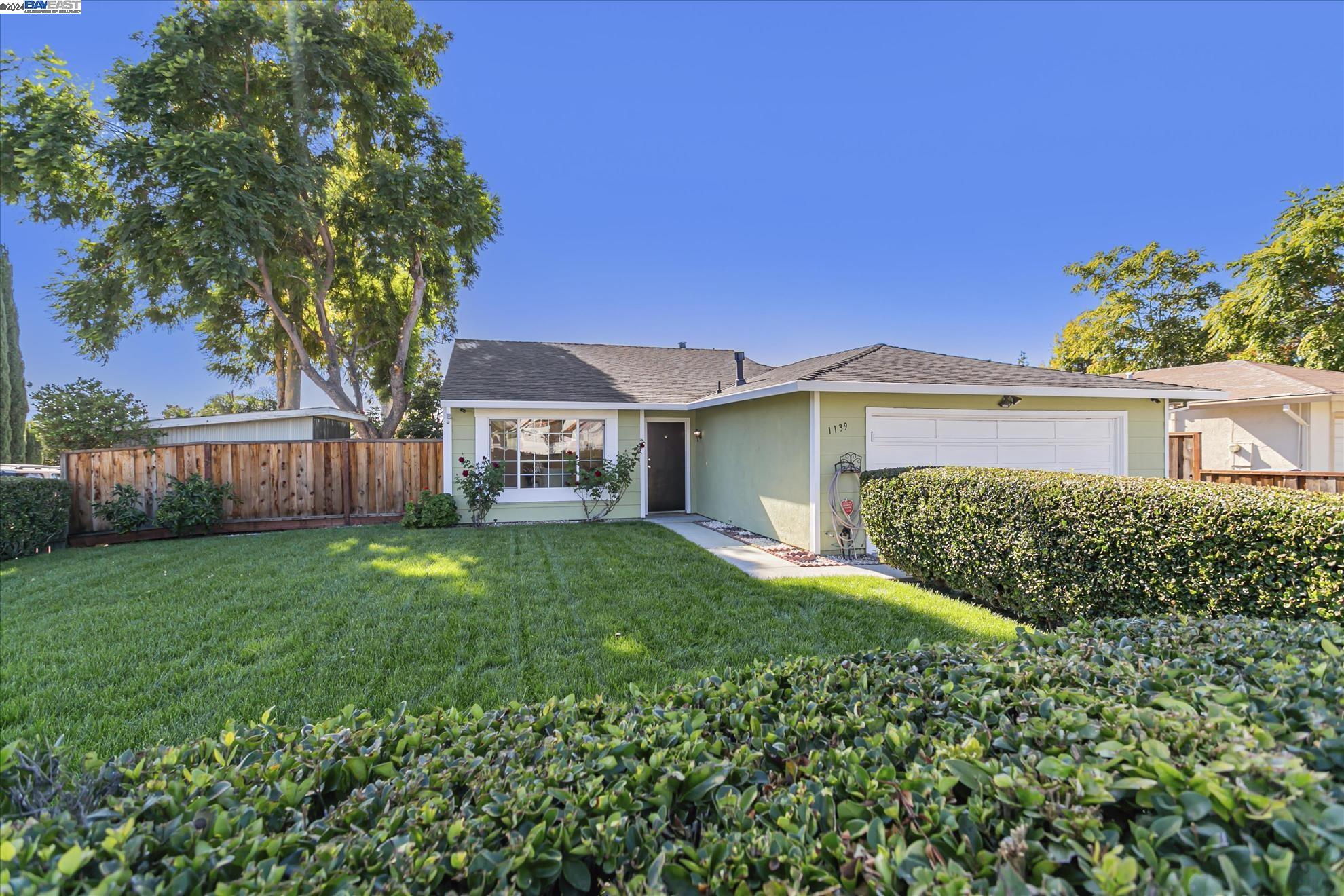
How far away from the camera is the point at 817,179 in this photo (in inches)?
483

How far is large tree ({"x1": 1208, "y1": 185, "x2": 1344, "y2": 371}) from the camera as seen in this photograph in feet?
48.2

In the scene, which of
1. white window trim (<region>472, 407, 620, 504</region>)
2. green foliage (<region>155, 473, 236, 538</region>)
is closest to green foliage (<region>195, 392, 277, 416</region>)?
green foliage (<region>155, 473, 236, 538</region>)

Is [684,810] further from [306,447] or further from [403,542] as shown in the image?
[306,447]

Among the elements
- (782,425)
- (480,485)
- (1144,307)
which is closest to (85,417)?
(480,485)

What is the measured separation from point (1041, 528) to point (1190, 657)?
10.8ft

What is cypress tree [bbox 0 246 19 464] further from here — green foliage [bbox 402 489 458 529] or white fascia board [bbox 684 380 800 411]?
white fascia board [bbox 684 380 800 411]

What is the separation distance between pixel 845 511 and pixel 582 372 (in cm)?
699

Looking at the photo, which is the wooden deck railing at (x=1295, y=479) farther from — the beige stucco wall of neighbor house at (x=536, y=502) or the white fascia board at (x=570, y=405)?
the beige stucco wall of neighbor house at (x=536, y=502)

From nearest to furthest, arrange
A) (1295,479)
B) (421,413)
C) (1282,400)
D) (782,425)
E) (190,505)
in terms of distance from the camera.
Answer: (782,425) < (190,505) < (1295,479) < (1282,400) < (421,413)

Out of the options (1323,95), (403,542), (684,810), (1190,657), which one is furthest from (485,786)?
(1323,95)

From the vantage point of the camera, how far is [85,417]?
934 centimetres

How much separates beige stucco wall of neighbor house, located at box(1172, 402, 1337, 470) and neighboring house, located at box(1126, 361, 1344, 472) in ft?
0.04

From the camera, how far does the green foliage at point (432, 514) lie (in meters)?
9.74

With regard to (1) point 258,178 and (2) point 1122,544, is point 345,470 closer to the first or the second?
(1) point 258,178
